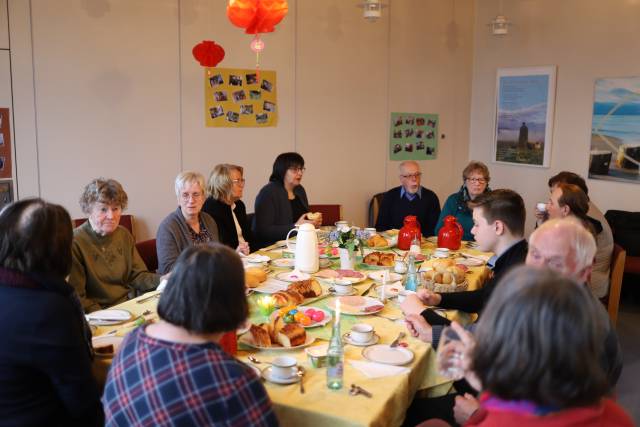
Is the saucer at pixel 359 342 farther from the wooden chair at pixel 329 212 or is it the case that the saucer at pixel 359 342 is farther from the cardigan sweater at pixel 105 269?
the wooden chair at pixel 329 212

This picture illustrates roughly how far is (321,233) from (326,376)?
2.43 metres

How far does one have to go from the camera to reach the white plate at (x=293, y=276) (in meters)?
3.17

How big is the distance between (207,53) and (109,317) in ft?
9.18

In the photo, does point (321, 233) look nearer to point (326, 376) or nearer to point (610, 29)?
point (326, 376)

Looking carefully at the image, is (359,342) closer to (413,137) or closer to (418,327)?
(418,327)

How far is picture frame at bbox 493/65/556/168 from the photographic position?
246 inches

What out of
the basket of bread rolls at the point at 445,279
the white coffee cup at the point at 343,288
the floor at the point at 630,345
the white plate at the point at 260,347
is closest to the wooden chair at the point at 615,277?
the floor at the point at 630,345

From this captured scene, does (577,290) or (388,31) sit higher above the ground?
(388,31)

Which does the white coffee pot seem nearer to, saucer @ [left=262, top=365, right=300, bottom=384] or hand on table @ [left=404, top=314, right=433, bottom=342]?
hand on table @ [left=404, top=314, right=433, bottom=342]

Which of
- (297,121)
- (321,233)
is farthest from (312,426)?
(297,121)

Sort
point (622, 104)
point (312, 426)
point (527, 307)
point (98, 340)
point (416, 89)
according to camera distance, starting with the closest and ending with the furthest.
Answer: point (527, 307)
point (312, 426)
point (98, 340)
point (622, 104)
point (416, 89)

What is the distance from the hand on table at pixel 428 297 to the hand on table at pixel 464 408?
66 centimetres

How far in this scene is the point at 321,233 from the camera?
4.43m

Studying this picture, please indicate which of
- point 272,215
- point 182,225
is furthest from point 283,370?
point 272,215
